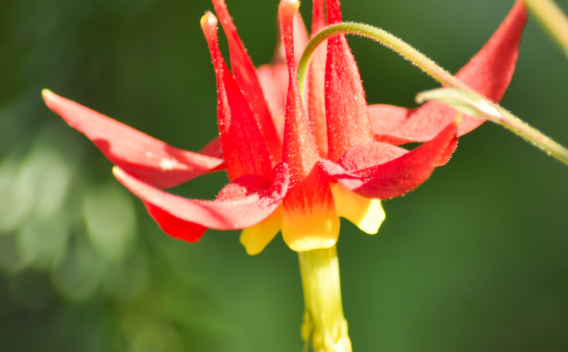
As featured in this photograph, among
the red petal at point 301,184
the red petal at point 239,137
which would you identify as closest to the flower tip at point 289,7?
the red petal at point 301,184

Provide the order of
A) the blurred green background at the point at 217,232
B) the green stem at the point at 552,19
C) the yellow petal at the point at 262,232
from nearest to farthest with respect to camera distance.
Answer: the green stem at the point at 552,19 < the yellow petal at the point at 262,232 < the blurred green background at the point at 217,232

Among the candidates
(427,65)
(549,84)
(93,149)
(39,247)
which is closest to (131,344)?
(39,247)

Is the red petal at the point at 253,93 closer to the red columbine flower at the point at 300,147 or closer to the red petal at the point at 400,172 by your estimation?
the red columbine flower at the point at 300,147

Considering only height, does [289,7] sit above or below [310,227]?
above

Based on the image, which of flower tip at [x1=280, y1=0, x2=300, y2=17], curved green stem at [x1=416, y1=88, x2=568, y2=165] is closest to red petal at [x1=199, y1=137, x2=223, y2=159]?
flower tip at [x1=280, y1=0, x2=300, y2=17]

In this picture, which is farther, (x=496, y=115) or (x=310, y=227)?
(x=310, y=227)

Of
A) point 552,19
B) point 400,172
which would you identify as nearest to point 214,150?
point 400,172

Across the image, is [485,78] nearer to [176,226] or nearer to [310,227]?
[310,227]
